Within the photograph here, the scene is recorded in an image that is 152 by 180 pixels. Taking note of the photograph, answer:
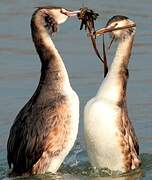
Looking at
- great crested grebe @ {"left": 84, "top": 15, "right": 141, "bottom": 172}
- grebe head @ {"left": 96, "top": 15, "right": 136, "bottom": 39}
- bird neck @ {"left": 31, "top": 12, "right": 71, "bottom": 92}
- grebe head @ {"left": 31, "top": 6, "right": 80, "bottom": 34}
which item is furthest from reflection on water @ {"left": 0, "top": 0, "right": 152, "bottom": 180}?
grebe head @ {"left": 31, "top": 6, "right": 80, "bottom": 34}

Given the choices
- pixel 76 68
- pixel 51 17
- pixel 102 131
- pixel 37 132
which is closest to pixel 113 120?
pixel 102 131

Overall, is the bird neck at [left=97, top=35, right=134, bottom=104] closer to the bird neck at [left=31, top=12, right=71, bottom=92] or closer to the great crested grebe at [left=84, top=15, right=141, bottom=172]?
the great crested grebe at [left=84, top=15, right=141, bottom=172]

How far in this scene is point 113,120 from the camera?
14.0 meters

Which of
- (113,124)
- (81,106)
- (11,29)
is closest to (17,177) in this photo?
(113,124)

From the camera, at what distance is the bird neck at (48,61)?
45.5 ft

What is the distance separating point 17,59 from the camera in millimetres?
18844

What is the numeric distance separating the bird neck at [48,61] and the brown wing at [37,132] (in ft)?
0.70

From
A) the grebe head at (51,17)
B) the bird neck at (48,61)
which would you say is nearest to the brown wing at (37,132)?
the bird neck at (48,61)

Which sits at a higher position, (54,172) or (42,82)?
(42,82)

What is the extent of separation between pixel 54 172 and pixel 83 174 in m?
0.50

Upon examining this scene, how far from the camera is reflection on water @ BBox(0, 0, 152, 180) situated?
15242mm

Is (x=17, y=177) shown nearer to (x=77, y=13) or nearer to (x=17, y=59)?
(x=77, y=13)

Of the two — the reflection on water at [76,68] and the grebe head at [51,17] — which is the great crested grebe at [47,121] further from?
the reflection on water at [76,68]

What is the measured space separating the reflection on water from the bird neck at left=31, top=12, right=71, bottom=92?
1137mm
